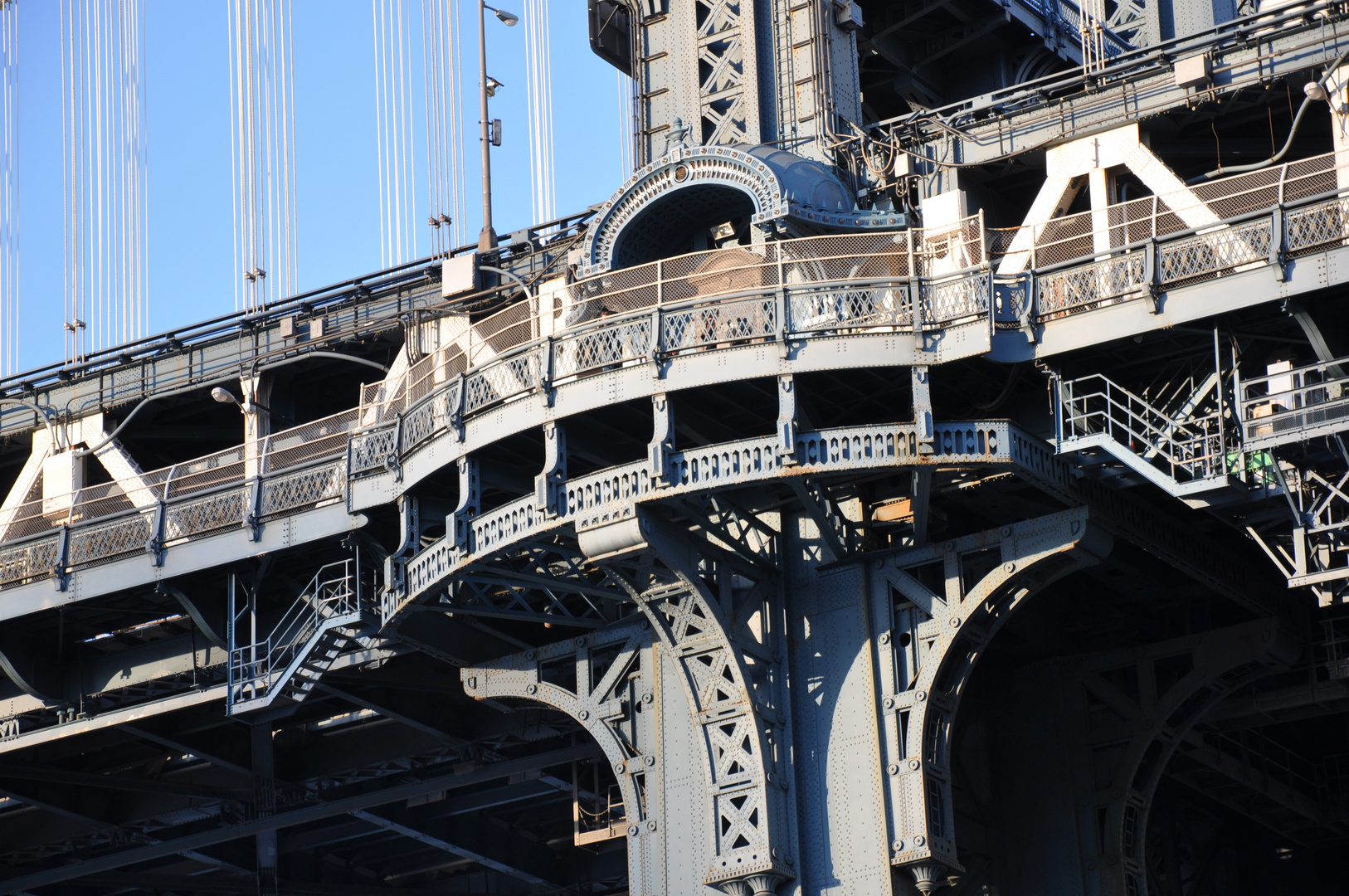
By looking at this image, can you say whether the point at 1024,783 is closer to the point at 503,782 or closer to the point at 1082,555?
the point at 1082,555

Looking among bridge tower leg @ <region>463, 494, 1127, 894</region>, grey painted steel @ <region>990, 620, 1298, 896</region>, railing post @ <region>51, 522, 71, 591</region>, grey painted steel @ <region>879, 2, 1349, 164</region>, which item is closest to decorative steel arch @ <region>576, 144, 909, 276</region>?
grey painted steel @ <region>879, 2, 1349, 164</region>

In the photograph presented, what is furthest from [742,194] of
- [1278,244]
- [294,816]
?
[294,816]

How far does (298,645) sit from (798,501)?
11.5 m

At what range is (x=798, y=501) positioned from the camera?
41094mm

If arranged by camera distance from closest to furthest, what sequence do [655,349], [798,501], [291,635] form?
[655,349] < [798,501] < [291,635]

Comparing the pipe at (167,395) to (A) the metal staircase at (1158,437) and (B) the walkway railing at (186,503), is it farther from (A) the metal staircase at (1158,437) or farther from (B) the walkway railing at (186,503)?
(A) the metal staircase at (1158,437)

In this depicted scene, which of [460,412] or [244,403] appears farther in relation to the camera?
[244,403]

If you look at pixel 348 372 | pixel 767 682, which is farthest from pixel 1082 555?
pixel 348 372

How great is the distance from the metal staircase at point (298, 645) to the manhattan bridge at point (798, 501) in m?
0.14

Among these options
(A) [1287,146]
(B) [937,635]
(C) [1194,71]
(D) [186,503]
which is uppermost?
(C) [1194,71]

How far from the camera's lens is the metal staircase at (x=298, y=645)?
44.6 metres

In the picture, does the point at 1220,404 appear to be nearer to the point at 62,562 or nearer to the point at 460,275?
the point at 460,275

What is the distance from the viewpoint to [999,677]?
45625 millimetres

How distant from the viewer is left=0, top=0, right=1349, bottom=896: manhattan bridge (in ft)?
125
